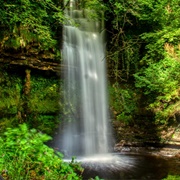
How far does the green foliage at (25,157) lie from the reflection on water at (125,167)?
322 cm

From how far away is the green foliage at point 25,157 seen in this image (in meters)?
2.57

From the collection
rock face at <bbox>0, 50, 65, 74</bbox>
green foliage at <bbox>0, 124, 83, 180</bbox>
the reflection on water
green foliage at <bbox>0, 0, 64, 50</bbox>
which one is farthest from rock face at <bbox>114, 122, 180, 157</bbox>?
green foliage at <bbox>0, 124, 83, 180</bbox>

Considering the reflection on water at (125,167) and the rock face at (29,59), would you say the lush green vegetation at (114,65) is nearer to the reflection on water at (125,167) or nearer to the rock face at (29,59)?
the rock face at (29,59)

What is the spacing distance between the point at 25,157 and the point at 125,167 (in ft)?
14.4

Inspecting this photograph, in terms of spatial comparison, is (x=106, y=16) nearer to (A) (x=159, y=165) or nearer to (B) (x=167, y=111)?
(B) (x=167, y=111)

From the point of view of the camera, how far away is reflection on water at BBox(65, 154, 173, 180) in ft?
19.0

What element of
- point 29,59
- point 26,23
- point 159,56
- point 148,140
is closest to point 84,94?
point 29,59

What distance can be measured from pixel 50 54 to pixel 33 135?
227 inches

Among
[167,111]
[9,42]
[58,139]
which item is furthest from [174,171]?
[9,42]

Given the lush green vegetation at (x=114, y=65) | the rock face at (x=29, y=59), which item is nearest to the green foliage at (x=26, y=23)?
the lush green vegetation at (x=114, y=65)

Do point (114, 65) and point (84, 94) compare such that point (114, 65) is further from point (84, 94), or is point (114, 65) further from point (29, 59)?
point (29, 59)

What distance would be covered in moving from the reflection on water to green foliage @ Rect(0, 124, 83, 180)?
3.22m

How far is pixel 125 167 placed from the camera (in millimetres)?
6383

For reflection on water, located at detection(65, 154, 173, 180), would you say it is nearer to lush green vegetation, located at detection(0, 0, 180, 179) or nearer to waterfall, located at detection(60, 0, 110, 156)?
waterfall, located at detection(60, 0, 110, 156)
